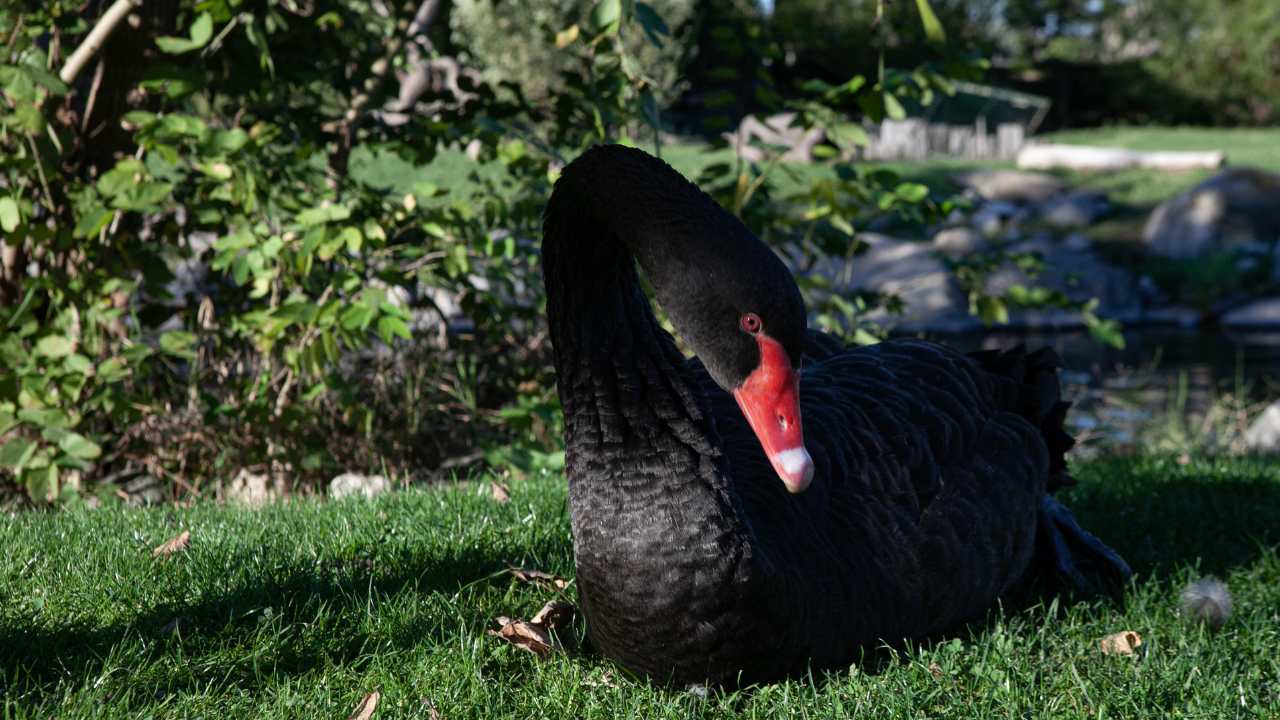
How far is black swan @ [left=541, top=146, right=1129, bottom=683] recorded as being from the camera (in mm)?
2129

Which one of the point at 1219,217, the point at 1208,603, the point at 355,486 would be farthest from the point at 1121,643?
the point at 1219,217

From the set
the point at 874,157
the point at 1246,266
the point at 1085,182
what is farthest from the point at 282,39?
the point at 874,157

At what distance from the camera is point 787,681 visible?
2381 millimetres

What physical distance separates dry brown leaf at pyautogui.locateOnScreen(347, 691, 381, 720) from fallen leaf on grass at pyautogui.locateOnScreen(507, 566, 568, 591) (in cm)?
72

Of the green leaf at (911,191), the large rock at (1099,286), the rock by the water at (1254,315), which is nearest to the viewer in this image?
the green leaf at (911,191)

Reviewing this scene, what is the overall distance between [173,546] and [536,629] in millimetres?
1170

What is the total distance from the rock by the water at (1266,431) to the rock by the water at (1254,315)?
7931mm

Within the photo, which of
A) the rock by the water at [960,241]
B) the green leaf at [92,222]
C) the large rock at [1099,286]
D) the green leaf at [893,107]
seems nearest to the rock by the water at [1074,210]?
the rock by the water at [960,241]

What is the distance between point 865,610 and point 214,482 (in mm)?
3550

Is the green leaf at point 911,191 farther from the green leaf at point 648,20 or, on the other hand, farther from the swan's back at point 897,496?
the green leaf at point 648,20

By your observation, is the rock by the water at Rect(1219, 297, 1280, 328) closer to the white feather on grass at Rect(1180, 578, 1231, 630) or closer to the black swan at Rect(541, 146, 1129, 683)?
the white feather on grass at Rect(1180, 578, 1231, 630)

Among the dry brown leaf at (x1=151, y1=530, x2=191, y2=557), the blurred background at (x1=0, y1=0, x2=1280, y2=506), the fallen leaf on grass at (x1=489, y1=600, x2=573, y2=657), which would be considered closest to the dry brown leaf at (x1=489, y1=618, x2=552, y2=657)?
the fallen leaf on grass at (x1=489, y1=600, x2=573, y2=657)

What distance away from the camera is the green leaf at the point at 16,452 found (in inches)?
161

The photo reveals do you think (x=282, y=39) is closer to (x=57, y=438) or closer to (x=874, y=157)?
(x=57, y=438)
